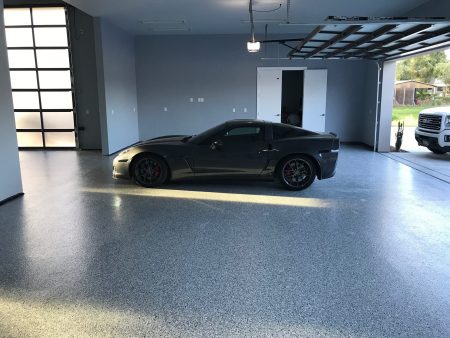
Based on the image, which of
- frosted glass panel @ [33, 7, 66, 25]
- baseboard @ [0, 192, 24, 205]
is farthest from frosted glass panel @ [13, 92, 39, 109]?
baseboard @ [0, 192, 24, 205]

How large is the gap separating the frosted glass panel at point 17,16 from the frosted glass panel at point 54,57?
90 centimetres

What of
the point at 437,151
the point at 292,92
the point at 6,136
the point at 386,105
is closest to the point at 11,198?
the point at 6,136

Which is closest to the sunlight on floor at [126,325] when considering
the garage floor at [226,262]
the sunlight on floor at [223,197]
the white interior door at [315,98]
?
the garage floor at [226,262]

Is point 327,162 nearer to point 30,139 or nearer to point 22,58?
point 30,139

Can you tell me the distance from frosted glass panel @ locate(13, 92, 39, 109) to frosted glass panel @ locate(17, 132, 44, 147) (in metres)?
0.85

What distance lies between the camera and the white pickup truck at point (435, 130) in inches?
378

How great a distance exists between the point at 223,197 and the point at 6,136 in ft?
11.6

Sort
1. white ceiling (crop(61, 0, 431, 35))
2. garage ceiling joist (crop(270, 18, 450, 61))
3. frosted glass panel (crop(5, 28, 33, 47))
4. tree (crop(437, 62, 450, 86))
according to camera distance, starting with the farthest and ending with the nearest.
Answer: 1. tree (crop(437, 62, 450, 86))
2. frosted glass panel (crop(5, 28, 33, 47))
3. white ceiling (crop(61, 0, 431, 35))
4. garage ceiling joist (crop(270, 18, 450, 61))

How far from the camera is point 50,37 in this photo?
1119 centimetres

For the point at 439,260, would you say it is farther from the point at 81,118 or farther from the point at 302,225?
the point at 81,118

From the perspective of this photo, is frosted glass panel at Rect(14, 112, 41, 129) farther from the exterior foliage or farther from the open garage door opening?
the exterior foliage

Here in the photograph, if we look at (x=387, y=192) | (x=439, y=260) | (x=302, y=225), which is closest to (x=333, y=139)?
(x=387, y=192)

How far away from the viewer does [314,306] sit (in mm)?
2859

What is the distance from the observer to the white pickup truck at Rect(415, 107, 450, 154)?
378 inches
